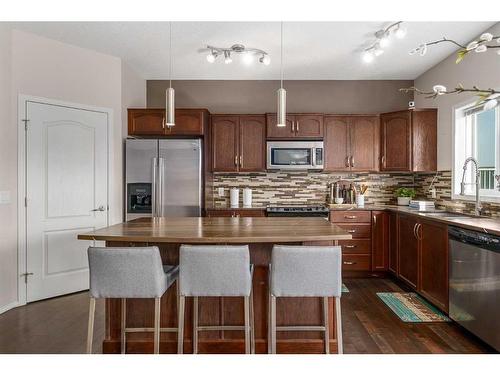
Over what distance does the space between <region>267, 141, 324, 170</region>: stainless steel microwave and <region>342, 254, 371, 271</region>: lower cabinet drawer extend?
1.23 m

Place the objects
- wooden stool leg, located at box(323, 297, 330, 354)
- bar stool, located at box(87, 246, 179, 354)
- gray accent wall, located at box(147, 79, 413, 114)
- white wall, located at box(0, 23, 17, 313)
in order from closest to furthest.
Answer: bar stool, located at box(87, 246, 179, 354) → wooden stool leg, located at box(323, 297, 330, 354) → white wall, located at box(0, 23, 17, 313) → gray accent wall, located at box(147, 79, 413, 114)

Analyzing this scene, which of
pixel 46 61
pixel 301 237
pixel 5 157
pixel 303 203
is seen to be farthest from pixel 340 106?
pixel 5 157

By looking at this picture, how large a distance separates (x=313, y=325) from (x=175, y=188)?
2.46 m

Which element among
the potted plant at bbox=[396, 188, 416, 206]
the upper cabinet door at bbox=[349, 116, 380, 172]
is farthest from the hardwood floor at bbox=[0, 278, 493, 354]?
the upper cabinet door at bbox=[349, 116, 380, 172]

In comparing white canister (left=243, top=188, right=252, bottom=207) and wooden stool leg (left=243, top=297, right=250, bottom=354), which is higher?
white canister (left=243, top=188, right=252, bottom=207)

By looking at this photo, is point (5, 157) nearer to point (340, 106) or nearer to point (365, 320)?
point (365, 320)

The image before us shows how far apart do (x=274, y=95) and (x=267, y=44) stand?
1259mm

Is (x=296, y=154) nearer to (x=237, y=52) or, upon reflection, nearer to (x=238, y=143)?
(x=238, y=143)

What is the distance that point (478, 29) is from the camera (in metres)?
3.31

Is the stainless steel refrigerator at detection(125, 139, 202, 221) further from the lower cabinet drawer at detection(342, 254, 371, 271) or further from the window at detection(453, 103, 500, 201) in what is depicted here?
the window at detection(453, 103, 500, 201)

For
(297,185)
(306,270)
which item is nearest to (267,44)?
(297,185)

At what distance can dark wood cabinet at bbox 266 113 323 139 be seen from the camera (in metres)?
4.63
